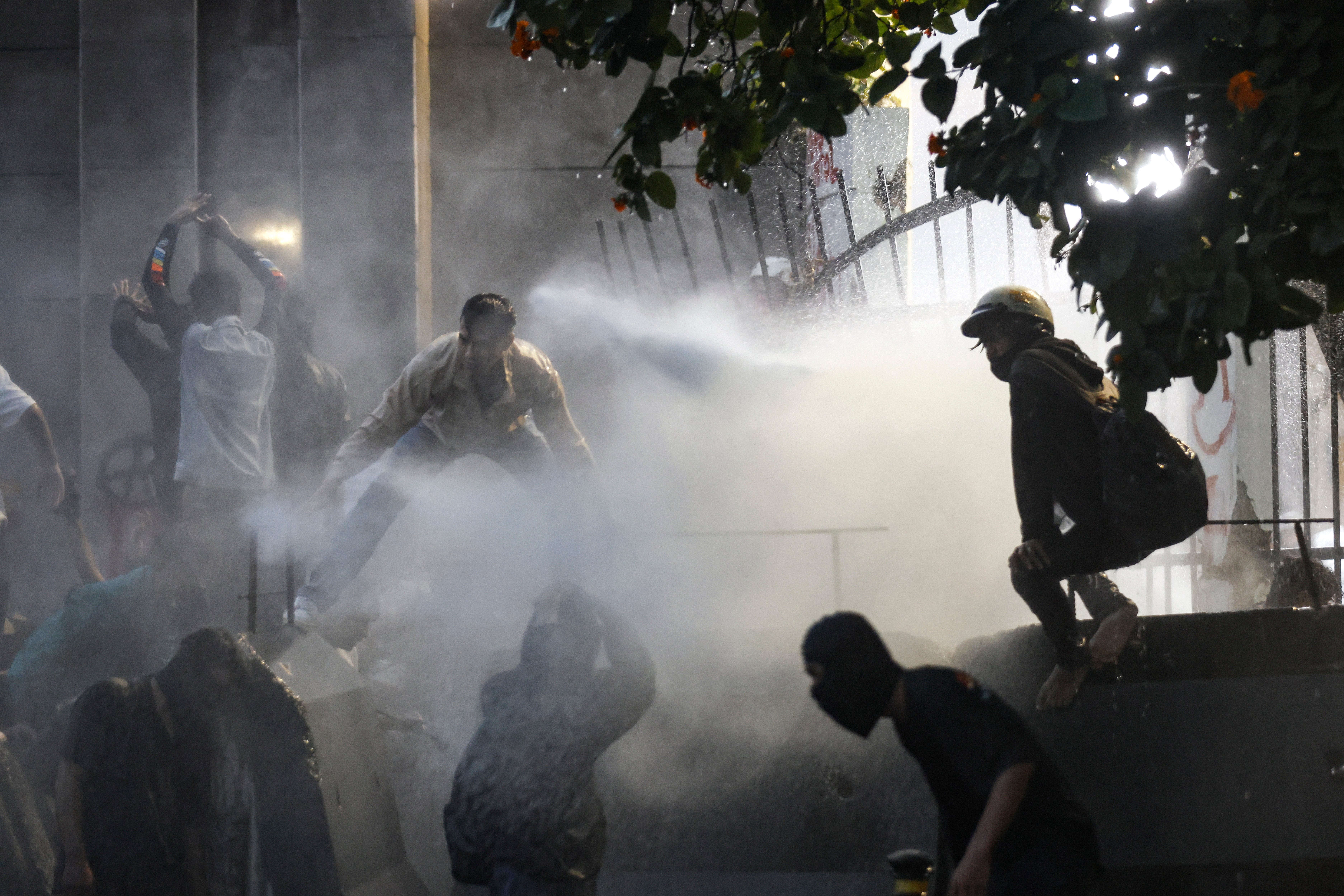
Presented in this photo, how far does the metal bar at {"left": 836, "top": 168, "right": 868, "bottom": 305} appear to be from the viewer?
6816 millimetres

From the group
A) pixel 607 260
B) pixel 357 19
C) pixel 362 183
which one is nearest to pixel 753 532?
pixel 607 260

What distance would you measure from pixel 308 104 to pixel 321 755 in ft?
17.2

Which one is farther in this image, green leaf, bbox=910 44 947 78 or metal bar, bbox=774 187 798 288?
metal bar, bbox=774 187 798 288

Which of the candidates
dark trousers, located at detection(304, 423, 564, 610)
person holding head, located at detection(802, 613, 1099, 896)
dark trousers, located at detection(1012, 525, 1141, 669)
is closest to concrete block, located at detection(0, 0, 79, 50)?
dark trousers, located at detection(304, 423, 564, 610)

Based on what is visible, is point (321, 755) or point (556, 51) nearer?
point (556, 51)

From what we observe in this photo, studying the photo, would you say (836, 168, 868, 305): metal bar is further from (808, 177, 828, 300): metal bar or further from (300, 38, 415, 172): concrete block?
(300, 38, 415, 172): concrete block

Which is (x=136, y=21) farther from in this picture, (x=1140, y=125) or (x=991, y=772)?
(x=991, y=772)

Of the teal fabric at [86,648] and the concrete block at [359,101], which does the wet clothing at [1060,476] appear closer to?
the teal fabric at [86,648]

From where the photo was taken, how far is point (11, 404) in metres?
5.11

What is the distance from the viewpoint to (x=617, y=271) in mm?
8102

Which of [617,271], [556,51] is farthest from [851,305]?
[556,51]

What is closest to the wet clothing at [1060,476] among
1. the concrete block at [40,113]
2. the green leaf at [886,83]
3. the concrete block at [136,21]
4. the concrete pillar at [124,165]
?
the green leaf at [886,83]

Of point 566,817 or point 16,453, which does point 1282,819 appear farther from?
point 16,453

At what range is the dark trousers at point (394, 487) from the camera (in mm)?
5254
